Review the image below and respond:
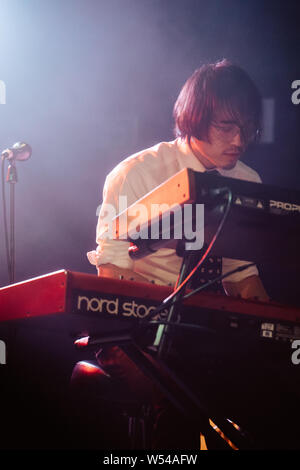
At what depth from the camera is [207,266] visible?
1.64 metres

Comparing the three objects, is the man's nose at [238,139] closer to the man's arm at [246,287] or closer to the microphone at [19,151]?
the man's arm at [246,287]

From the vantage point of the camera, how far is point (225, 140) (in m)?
1.75

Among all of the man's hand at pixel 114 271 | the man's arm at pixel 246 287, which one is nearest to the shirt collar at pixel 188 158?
the man's arm at pixel 246 287

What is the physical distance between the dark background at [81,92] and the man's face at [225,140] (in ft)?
3.78

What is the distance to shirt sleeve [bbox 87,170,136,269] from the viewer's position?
1.39 meters

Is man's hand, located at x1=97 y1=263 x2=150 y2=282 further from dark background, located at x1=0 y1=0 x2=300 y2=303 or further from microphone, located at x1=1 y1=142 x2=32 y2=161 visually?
dark background, located at x1=0 y1=0 x2=300 y2=303

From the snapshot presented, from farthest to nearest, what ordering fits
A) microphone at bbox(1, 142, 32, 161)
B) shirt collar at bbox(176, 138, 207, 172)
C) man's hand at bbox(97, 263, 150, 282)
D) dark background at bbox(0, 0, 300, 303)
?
dark background at bbox(0, 0, 300, 303), microphone at bbox(1, 142, 32, 161), shirt collar at bbox(176, 138, 207, 172), man's hand at bbox(97, 263, 150, 282)

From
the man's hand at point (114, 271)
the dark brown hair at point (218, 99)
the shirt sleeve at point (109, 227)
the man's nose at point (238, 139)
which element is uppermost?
the dark brown hair at point (218, 99)

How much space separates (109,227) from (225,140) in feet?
2.26

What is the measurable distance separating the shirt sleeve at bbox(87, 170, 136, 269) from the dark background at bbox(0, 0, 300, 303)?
127 cm

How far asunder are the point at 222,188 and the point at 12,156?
5.78 feet

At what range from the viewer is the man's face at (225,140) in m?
1.73

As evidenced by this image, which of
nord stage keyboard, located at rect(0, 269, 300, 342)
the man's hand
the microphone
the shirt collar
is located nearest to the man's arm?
the shirt collar
